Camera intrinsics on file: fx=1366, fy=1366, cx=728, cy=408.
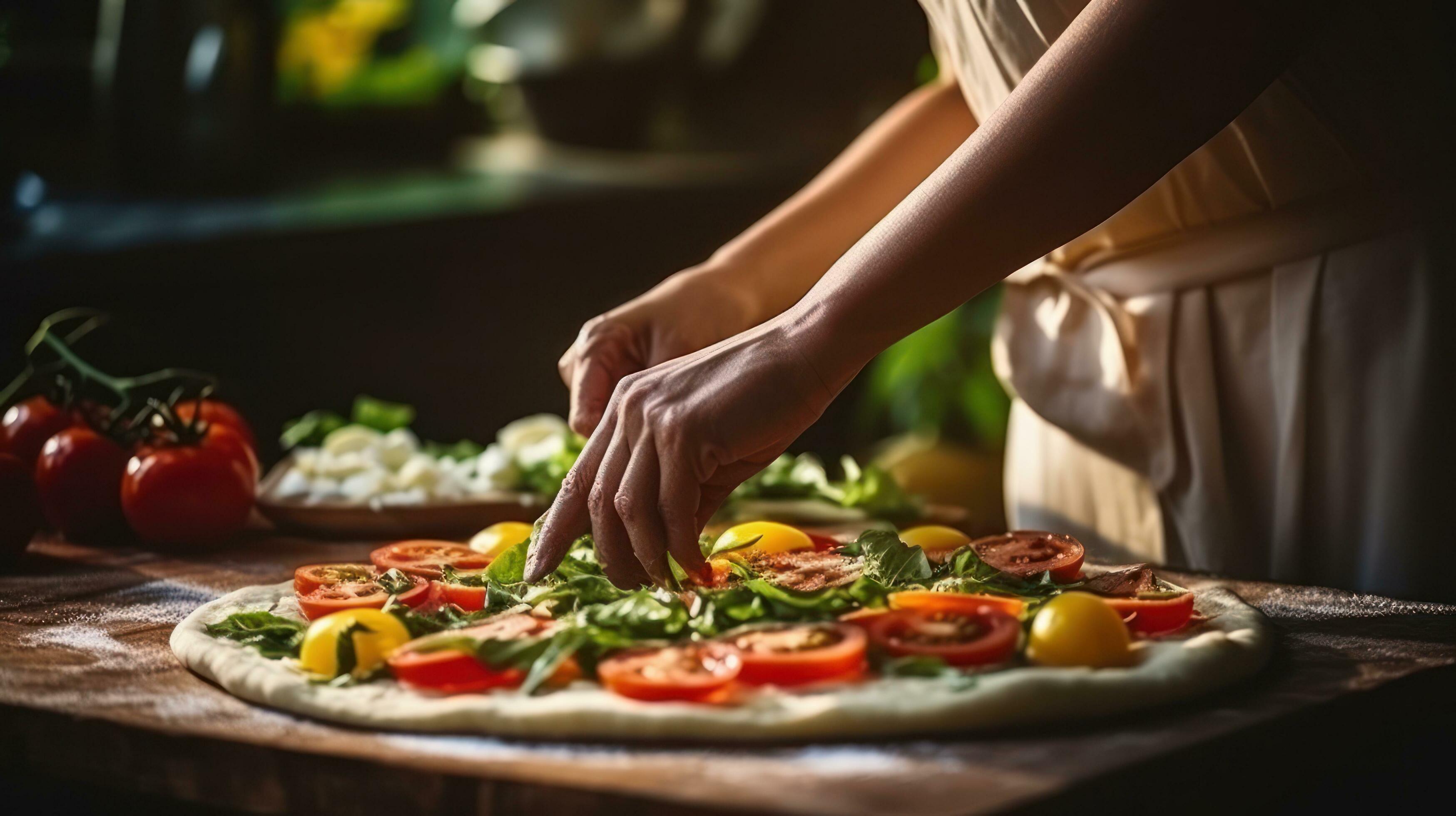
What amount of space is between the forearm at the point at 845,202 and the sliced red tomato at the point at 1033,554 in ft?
1.65

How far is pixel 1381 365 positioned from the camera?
1.60 metres

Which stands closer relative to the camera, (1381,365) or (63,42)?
(1381,365)

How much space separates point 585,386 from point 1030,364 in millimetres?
620

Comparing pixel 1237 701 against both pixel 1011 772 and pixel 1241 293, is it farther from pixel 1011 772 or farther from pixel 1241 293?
pixel 1241 293

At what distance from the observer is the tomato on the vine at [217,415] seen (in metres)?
2.09

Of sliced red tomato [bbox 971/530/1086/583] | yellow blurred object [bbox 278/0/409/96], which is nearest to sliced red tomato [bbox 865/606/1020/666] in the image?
sliced red tomato [bbox 971/530/1086/583]

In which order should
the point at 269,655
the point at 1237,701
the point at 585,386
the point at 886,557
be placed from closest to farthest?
the point at 1237,701 < the point at 269,655 < the point at 886,557 < the point at 585,386

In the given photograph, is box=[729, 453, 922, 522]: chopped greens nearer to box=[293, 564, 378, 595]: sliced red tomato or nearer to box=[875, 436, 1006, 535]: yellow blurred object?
box=[293, 564, 378, 595]: sliced red tomato

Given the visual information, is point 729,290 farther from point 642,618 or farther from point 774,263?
point 642,618

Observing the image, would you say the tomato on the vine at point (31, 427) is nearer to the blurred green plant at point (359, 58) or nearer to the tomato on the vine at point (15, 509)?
the tomato on the vine at point (15, 509)

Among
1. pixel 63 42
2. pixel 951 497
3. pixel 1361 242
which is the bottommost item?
pixel 951 497

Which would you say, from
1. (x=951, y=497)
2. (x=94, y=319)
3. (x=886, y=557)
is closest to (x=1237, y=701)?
(x=886, y=557)

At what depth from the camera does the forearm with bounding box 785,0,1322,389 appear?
118cm

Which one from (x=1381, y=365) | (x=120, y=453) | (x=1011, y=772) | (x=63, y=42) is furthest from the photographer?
(x=63, y=42)
